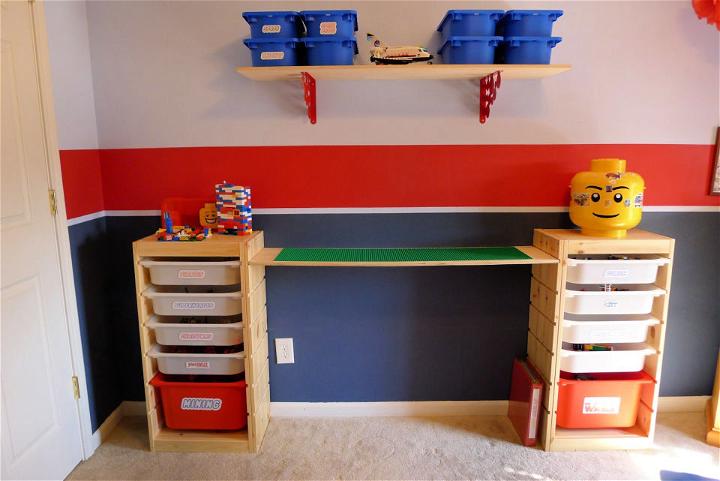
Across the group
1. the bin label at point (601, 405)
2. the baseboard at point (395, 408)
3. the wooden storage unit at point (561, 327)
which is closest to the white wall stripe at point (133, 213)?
the baseboard at point (395, 408)

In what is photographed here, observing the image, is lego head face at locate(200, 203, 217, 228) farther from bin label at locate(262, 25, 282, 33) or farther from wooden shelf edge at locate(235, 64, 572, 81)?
bin label at locate(262, 25, 282, 33)

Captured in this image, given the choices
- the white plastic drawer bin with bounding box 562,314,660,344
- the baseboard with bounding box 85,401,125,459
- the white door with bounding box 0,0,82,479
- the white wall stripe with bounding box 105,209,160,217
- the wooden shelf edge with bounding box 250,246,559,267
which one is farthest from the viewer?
the white wall stripe with bounding box 105,209,160,217

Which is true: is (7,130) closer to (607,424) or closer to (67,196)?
(67,196)

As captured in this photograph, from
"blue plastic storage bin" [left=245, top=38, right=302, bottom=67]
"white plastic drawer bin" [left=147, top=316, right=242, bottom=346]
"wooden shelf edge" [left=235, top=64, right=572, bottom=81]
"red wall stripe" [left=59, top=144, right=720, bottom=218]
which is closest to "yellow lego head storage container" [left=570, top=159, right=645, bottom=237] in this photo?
"red wall stripe" [left=59, top=144, right=720, bottom=218]

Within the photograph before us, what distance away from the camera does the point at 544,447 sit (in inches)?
88.4

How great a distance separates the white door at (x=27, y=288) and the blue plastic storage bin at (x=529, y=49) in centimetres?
190

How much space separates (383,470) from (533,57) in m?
1.91

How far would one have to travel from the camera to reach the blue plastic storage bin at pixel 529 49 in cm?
195

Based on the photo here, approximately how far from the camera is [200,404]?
2.24m

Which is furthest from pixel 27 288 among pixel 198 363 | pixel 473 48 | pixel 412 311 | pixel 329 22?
pixel 473 48

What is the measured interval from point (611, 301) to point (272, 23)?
1.89 m

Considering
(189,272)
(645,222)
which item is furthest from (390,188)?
(645,222)

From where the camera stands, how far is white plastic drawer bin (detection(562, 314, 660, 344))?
2145mm

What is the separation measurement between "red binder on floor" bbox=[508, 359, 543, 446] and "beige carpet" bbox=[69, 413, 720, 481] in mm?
62
